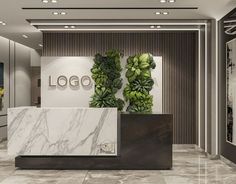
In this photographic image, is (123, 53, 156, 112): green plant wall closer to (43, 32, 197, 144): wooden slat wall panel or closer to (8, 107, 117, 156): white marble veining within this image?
(43, 32, 197, 144): wooden slat wall panel

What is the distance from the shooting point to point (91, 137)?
8000 mm

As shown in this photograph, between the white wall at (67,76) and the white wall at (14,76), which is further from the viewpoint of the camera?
the white wall at (14,76)

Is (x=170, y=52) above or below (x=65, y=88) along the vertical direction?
above

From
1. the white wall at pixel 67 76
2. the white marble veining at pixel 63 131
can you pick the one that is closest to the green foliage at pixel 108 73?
the white wall at pixel 67 76

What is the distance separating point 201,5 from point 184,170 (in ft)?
10.1

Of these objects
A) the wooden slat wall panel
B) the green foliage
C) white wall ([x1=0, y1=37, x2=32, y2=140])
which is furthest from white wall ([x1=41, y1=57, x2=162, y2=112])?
white wall ([x1=0, y1=37, x2=32, y2=140])

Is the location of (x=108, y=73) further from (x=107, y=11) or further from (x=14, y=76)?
(x=14, y=76)

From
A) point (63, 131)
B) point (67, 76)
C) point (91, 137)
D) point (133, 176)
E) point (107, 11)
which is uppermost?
point (107, 11)

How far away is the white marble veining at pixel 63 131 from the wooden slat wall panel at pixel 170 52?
3728 millimetres

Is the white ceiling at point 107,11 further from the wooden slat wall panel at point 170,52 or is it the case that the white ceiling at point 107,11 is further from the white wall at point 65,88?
the wooden slat wall panel at point 170,52

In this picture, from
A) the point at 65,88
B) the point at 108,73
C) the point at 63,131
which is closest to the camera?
the point at 63,131

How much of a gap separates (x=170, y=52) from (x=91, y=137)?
177 inches

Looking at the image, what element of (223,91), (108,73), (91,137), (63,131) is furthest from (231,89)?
(63,131)

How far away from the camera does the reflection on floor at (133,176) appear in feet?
23.0
